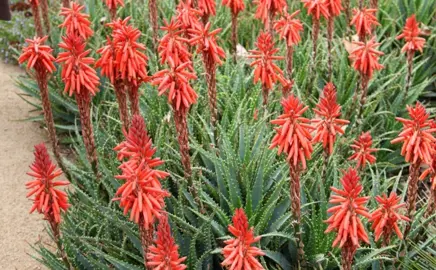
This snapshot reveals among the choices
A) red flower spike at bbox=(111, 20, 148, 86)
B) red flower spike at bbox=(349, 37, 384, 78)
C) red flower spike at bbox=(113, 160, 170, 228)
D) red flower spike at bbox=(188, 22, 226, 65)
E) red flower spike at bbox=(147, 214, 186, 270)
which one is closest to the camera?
red flower spike at bbox=(147, 214, 186, 270)

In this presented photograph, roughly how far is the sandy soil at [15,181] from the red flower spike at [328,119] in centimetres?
176

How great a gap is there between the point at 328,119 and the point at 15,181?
2735 millimetres

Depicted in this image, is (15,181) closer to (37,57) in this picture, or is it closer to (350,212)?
(37,57)

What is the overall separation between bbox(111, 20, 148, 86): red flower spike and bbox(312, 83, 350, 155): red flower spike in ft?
2.95

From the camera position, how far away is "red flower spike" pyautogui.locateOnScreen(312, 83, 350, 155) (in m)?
2.93

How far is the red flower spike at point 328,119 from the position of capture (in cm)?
293

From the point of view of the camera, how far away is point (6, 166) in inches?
197

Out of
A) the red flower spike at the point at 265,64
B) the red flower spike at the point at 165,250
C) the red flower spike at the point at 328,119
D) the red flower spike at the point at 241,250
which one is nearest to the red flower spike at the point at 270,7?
the red flower spike at the point at 265,64

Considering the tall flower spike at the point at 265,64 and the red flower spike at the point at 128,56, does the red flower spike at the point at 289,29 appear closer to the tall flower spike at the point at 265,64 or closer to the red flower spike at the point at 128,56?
the tall flower spike at the point at 265,64

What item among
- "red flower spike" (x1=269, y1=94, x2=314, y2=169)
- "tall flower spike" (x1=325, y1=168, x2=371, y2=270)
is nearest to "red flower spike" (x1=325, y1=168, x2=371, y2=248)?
"tall flower spike" (x1=325, y1=168, x2=371, y2=270)

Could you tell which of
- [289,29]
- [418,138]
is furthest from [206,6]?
[418,138]

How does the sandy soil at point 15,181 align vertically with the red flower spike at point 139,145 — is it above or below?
below

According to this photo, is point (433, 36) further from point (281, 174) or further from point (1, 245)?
point (1, 245)

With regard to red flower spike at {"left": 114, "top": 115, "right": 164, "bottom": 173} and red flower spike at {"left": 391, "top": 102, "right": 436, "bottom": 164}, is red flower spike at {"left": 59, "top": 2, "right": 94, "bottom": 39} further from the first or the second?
red flower spike at {"left": 391, "top": 102, "right": 436, "bottom": 164}
